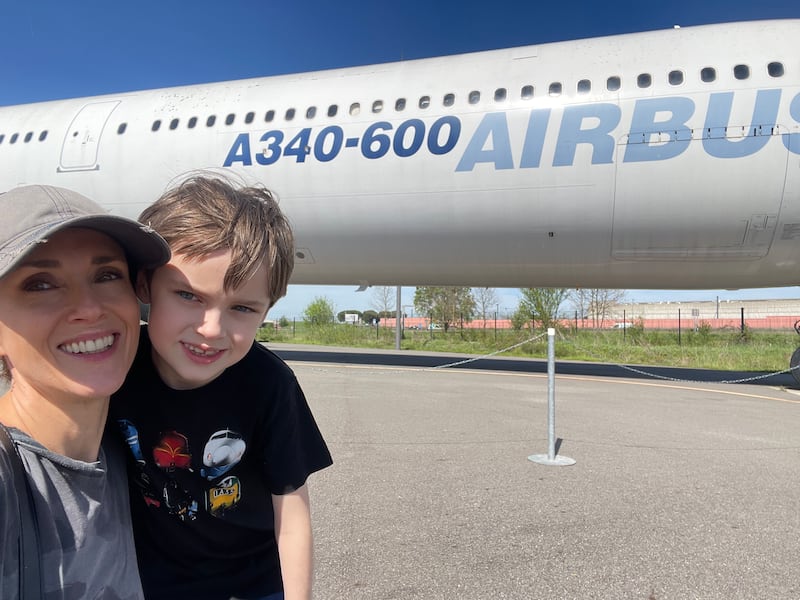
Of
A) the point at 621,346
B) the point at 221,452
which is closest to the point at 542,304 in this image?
the point at 621,346

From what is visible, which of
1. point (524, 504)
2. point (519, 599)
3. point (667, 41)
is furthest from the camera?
point (667, 41)

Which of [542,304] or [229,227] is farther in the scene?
[542,304]

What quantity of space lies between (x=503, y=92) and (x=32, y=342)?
7.89m

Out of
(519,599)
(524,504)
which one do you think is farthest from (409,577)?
(524,504)

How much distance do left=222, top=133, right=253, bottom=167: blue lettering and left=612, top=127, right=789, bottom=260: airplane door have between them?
5.61 metres

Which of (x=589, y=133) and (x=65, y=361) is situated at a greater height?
(x=589, y=133)

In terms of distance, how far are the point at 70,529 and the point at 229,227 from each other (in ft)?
1.93

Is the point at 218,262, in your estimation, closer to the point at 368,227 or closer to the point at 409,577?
the point at 409,577

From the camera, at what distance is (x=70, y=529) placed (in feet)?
2.98

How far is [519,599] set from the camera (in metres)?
2.23

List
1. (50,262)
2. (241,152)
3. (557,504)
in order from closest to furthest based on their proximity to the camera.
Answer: (50,262) < (557,504) < (241,152)

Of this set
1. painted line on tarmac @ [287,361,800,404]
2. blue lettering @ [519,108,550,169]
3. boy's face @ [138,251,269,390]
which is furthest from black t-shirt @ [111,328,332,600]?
painted line on tarmac @ [287,361,800,404]

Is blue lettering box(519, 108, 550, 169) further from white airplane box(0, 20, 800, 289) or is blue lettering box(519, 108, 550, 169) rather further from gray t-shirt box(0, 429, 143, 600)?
gray t-shirt box(0, 429, 143, 600)

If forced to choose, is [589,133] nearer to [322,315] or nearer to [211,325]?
[211,325]
